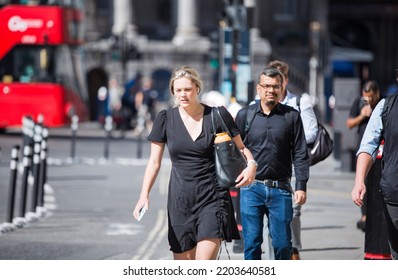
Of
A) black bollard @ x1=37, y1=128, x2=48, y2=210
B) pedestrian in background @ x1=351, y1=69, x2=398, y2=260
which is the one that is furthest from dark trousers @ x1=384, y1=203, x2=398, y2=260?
black bollard @ x1=37, y1=128, x2=48, y2=210

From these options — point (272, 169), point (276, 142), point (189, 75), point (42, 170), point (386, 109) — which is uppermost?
point (189, 75)

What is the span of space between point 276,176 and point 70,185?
1346 cm

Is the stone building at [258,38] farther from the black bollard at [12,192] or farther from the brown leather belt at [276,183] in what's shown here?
the brown leather belt at [276,183]

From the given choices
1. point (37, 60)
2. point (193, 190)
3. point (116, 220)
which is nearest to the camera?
point (193, 190)

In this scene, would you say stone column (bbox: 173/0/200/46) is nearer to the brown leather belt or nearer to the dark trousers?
the brown leather belt

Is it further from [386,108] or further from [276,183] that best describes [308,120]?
[386,108]

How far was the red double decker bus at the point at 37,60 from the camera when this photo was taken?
37688 mm

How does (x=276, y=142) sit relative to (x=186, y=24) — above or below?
above

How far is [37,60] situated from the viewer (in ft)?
127

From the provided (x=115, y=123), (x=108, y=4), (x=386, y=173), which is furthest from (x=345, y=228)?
(x=108, y=4)

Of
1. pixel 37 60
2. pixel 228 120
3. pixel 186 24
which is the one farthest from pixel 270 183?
pixel 186 24

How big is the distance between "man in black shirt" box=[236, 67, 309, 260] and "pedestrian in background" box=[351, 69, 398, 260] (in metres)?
1.28

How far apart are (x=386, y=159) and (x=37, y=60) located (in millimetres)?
30253
